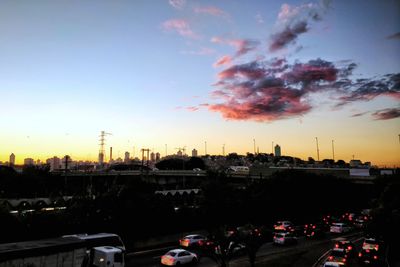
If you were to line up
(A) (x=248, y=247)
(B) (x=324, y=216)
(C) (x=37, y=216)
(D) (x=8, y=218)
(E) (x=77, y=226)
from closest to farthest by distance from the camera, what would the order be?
1. (A) (x=248, y=247)
2. (D) (x=8, y=218)
3. (C) (x=37, y=216)
4. (E) (x=77, y=226)
5. (B) (x=324, y=216)

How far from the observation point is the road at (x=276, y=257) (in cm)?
2660

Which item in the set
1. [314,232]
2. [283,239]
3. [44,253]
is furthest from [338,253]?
[44,253]

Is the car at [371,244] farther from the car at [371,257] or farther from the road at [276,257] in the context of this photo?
the road at [276,257]

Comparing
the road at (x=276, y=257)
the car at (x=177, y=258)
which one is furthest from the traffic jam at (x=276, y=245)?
the road at (x=276, y=257)

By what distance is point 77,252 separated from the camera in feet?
61.1

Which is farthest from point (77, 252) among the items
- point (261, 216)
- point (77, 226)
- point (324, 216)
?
point (324, 216)

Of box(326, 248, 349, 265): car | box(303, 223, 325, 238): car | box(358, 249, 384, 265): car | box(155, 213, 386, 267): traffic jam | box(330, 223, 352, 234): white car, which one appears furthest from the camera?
box(330, 223, 352, 234): white car

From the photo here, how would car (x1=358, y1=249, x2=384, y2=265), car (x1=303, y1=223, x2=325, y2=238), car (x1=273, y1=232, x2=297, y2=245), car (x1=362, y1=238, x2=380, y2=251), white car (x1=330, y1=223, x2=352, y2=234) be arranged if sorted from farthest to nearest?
white car (x1=330, y1=223, x2=352, y2=234), car (x1=303, y1=223, x2=325, y2=238), car (x1=273, y1=232, x2=297, y2=245), car (x1=362, y1=238, x2=380, y2=251), car (x1=358, y1=249, x2=384, y2=265)

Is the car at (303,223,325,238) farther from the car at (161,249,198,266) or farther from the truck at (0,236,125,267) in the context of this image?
the truck at (0,236,125,267)

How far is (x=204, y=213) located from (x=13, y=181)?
209 ft

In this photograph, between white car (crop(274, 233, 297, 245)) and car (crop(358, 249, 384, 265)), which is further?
white car (crop(274, 233, 297, 245))

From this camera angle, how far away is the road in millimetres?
26605

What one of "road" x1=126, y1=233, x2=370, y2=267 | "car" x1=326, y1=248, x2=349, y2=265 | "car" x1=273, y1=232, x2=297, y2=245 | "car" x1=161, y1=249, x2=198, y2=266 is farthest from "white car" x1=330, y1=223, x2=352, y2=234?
"car" x1=161, y1=249, x2=198, y2=266

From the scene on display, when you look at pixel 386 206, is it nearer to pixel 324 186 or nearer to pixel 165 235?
pixel 165 235
